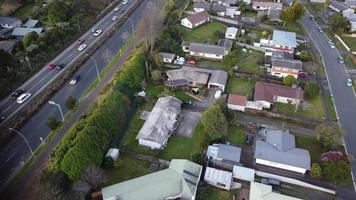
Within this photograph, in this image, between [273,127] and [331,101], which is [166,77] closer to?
[273,127]

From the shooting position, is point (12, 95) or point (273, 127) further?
point (12, 95)

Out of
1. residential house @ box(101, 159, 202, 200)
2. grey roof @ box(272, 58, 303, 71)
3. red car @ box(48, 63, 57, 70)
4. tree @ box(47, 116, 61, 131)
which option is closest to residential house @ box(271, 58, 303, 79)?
grey roof @ box(272, 58, 303, 71)

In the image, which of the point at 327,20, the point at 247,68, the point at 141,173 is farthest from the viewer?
the point at 327,20

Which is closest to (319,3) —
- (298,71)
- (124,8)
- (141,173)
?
(298,71)

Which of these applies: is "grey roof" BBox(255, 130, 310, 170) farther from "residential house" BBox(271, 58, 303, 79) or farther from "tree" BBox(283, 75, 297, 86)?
"residential house" BBox(271, 58, 303, 79)

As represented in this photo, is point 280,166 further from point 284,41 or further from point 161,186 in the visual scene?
point 284,41

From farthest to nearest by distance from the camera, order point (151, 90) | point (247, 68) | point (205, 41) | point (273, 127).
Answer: point (205, 41) → point (247, 68) → point (151, 90) → point (273, 127)

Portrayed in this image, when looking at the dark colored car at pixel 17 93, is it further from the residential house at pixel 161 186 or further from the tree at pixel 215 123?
the tree at pixel 215 123
